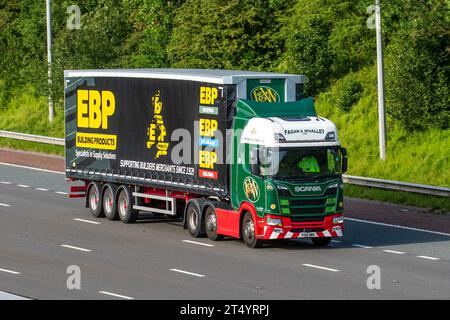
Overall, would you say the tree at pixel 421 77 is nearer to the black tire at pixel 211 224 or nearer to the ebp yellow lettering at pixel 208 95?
the ebp yellow lettering at pixel 208 95

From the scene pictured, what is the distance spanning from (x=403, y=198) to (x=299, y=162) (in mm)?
8490

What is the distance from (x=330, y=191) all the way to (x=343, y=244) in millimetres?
1792

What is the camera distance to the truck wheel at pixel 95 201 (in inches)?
1431

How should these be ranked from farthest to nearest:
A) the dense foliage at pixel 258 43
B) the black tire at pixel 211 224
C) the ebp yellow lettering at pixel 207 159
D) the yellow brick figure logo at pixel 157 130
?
1. the dense foliage at pixel 258 43
2. the yellow brick figure logo at pixel 157 130
3. the black tire at pixel 211 224
4. the ebp yellow lettering at pixel 207 159

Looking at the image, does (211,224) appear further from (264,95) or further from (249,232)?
(264,95)

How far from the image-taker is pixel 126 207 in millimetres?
35438

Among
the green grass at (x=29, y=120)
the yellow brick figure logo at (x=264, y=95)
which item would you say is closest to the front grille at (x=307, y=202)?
the yellow brick figure logo at (x=264, y=95)

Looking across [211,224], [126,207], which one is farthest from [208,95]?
[126,207]

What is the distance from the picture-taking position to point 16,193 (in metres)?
41.2

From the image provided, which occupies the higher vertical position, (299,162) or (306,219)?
(299,162)

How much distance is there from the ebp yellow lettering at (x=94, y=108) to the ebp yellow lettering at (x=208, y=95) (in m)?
4.02

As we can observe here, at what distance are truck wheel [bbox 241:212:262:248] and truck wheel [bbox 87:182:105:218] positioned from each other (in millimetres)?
6128
